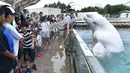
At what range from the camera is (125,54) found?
9609 mm

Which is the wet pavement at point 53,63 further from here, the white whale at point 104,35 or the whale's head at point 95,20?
the whale's head at point 95,20

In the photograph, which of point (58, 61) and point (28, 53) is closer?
point (28, 53)

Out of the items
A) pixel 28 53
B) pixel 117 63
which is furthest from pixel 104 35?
pixel 28 53

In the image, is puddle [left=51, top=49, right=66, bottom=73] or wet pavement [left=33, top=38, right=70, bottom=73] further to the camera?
puddle [left=51, top=49, right=66, bottom=73]

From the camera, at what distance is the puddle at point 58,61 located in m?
9.76

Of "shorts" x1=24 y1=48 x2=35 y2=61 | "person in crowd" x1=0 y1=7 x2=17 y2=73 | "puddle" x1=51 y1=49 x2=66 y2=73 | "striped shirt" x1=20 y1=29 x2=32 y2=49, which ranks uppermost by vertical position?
"person in crowd" x1=0 y1=7 x2=17 y2=73

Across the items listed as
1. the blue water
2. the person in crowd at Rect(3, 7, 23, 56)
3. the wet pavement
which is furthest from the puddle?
the person in crowd at Rect(3, 7, 23, 56)

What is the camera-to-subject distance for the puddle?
976cm

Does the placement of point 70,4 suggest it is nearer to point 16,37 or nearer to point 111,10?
point 111,10

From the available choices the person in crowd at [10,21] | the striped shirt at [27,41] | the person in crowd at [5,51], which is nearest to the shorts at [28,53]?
the striped shirt at [27,41]

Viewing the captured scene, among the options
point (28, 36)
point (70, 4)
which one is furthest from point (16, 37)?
point (70, 4)

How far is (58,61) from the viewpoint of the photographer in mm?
11188

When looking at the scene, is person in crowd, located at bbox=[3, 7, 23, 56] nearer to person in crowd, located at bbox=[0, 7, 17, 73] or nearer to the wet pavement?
person in crowd, located at bbox=[0, 7, 17, 73]

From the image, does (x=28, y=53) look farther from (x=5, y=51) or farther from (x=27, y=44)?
(x=5, y=51)
